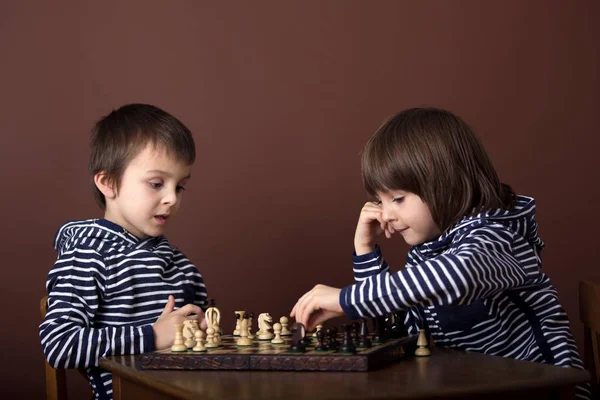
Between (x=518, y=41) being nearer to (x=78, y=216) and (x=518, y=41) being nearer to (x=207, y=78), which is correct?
(x=207, y=78)

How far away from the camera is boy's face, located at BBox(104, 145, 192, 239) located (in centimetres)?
185

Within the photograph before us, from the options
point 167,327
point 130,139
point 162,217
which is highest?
point 130,139

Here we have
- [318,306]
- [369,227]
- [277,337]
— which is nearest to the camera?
[318,306]

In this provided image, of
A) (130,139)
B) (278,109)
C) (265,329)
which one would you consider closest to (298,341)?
(265,329)

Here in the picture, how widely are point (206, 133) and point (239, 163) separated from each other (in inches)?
5.5

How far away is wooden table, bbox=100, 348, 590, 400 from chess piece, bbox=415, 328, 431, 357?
73mm

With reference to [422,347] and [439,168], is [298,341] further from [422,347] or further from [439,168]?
[439,168]

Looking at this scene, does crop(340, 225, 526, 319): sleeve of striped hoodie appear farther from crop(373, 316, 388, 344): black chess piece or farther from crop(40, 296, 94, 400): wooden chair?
crop(40, 296, 94, 400): wooden chair

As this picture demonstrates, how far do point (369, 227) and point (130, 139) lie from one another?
0.61 meters

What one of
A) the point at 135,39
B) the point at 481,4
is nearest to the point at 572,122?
the point at 481,4

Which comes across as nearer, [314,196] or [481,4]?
[314,196]

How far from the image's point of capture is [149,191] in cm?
185

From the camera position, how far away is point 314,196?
→ 2.60 m

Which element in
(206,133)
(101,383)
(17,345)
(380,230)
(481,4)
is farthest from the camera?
(481,4)
